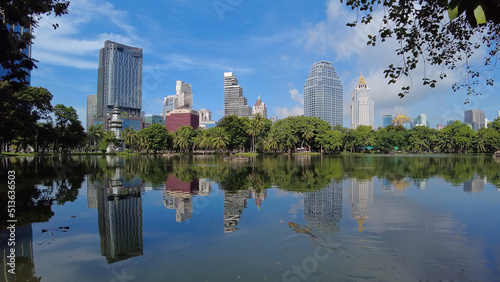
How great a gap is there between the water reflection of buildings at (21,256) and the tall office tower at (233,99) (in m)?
186

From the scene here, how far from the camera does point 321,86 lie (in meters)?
118

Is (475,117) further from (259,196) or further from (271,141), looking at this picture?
(259,196)

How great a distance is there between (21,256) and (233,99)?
626 feet

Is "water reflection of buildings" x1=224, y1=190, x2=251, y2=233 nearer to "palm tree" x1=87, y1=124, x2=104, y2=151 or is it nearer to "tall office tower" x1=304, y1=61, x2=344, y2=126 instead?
"palm tree" x1=87, y1=124, x2=104, y2=151

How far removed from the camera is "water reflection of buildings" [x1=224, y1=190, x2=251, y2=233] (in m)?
7.57

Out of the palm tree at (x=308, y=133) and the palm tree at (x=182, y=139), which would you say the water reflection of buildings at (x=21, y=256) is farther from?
the palm tree at (x=182, y=139)

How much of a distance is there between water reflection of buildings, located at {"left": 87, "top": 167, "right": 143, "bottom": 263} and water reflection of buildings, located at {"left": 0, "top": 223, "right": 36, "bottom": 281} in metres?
1.18

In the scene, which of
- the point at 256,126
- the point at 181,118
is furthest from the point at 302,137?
the point at 181,118

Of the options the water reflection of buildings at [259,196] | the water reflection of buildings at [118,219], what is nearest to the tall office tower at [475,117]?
the water reflection of buildings at [259,196]

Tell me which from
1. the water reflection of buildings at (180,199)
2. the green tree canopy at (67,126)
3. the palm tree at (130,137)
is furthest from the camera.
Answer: the palm tree at (130,137)

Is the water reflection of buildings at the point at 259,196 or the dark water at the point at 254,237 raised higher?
the water reflection of buildings at the point at 259,196

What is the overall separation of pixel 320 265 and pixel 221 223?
339 cm

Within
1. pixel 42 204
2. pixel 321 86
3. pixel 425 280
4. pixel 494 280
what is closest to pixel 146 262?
pixel 425 280

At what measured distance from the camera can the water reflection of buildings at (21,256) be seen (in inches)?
178
